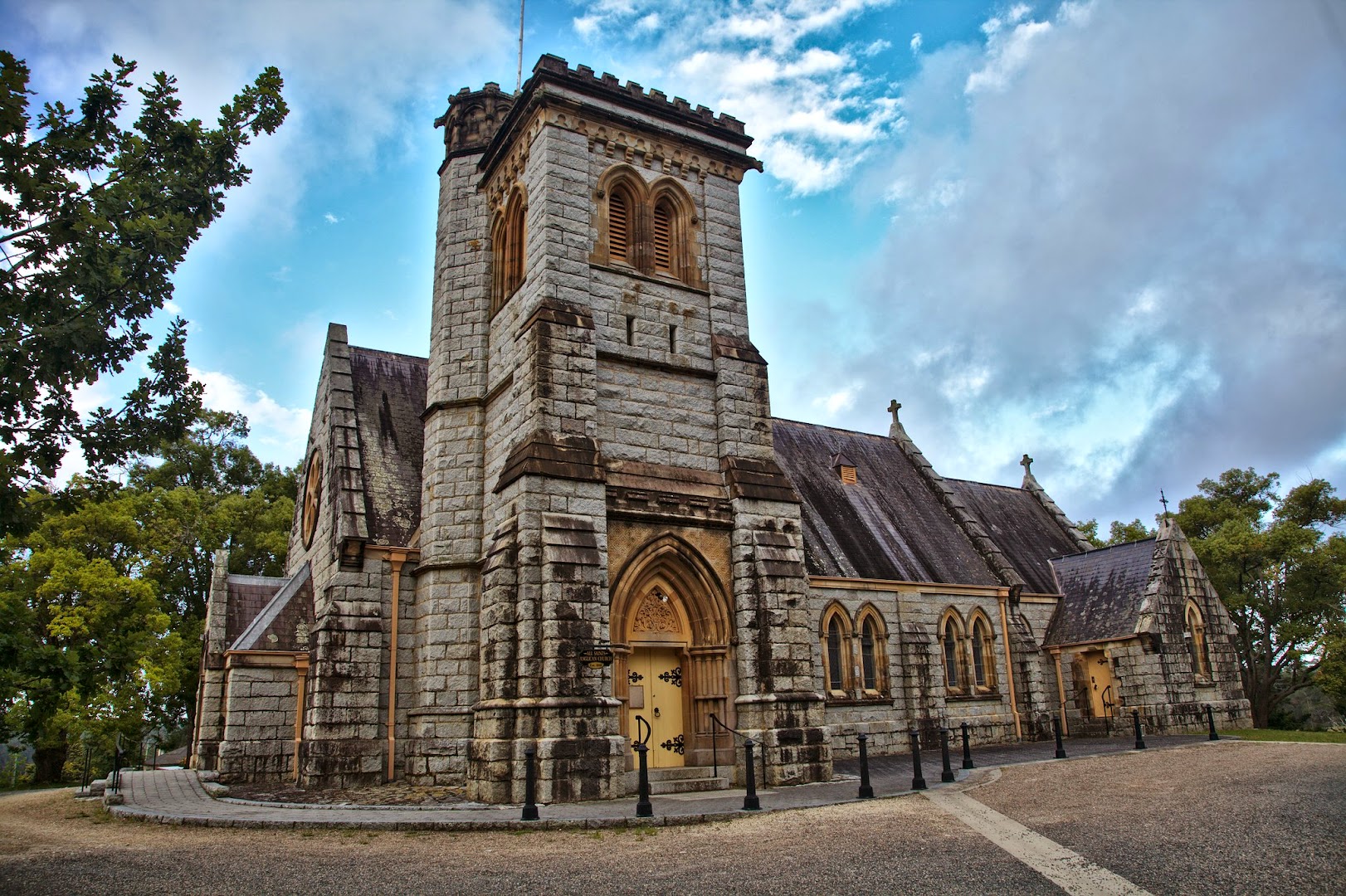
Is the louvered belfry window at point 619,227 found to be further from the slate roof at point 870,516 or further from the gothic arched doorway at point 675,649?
the slate roof at point 870,516

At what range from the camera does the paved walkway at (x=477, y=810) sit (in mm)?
10867

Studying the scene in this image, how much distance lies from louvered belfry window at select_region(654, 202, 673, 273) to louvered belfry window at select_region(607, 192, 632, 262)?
1.89 feet

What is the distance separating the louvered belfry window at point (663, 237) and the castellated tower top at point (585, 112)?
1500mm

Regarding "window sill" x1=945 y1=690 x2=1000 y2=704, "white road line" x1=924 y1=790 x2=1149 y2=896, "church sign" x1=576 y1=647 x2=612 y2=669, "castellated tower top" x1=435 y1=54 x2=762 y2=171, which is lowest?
"white road line" x1=924 y1=790 x2=1149 y2=896

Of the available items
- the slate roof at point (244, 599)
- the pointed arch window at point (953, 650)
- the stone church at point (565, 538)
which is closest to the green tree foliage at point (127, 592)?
the slate roof at point (244, 599)

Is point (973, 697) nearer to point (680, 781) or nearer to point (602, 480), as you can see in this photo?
point (680, 781)

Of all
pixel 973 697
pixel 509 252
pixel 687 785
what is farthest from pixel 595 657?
pixel 973 697

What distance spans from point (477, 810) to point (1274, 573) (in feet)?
107

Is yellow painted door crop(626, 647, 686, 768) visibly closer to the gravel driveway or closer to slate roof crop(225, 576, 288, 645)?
the gravel driveway

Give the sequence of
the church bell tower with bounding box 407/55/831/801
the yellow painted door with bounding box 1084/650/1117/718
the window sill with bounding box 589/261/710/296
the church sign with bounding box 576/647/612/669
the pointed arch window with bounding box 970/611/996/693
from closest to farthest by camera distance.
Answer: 1. the church sign with bounding box 576/647/612/669
2. the church bell tower with bounding box 407/55/831/801
3. the window sill with bounding box 589/261/710/296
4. the pointed arch window with bounding box 970/611/996/693
5. the yellow painted door with bounding box 1084/650/1117/718

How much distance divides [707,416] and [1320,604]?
2855 cm

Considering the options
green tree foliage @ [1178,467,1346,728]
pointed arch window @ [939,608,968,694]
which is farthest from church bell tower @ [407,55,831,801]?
green tree foliage @ [1178,467,1346,728]

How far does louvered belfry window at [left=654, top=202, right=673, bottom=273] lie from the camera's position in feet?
58.2

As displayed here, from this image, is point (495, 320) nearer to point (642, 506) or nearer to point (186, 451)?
point (642, 506)
